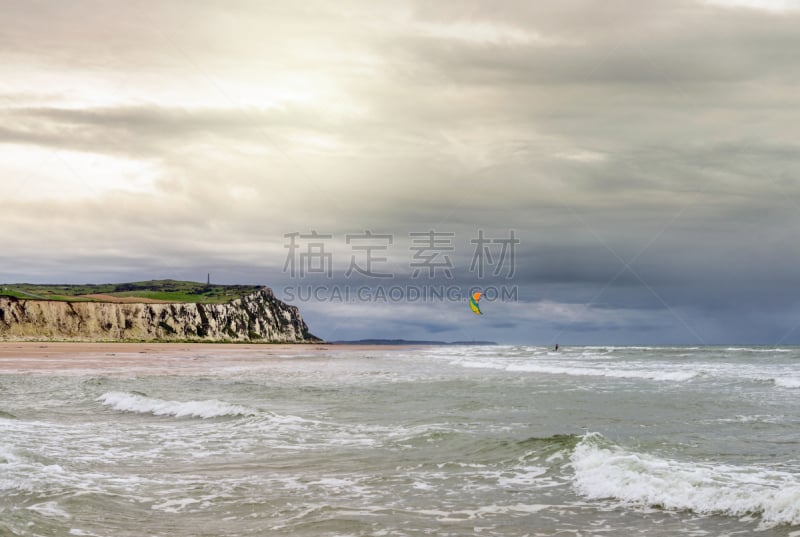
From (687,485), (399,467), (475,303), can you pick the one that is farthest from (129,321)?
(687,485)

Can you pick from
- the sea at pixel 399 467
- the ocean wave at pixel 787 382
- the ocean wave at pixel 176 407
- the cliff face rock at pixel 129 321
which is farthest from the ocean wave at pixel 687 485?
the cliff face rock at pixel 129 321

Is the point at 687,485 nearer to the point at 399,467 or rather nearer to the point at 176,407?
the point at 399,467

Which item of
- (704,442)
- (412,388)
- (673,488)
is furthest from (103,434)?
(412,388)

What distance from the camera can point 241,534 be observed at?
9.34 m

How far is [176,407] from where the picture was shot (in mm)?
23906

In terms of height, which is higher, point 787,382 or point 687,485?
point 687,485

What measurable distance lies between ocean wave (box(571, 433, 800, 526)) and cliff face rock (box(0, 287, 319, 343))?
13212 cm

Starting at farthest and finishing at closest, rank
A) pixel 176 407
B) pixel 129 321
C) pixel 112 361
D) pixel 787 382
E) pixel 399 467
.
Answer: pixel 129 321, pixel 112 361, pixel 787 382, pixel 176 407, pixel 399 467

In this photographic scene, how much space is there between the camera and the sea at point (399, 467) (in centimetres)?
1002

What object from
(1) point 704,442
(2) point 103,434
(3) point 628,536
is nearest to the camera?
(3) point 628,536

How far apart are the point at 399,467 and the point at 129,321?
5747 inches

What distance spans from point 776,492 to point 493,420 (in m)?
11.2

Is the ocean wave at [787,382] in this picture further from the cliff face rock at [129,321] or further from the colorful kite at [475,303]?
the cliff face rock at [129,321]

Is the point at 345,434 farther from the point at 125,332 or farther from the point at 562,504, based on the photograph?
the point at 125,332
